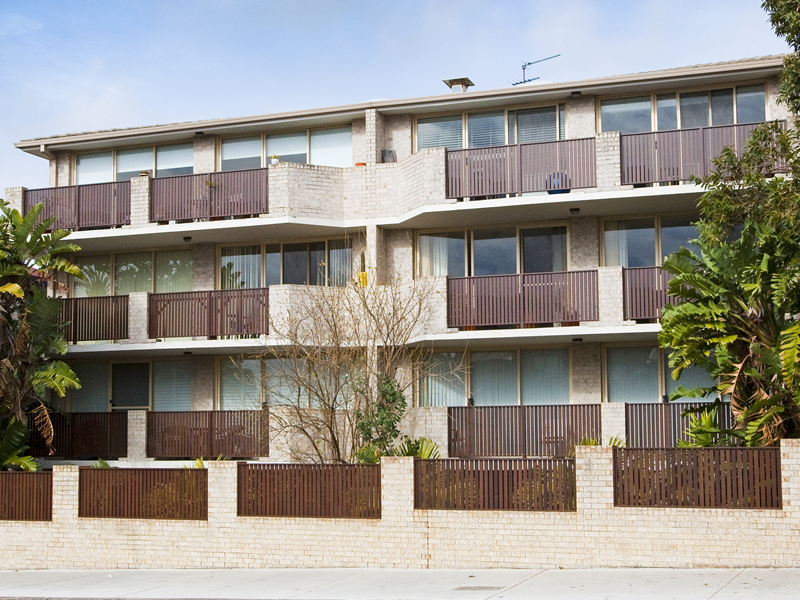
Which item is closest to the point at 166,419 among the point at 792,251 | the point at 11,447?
the point at 11,447

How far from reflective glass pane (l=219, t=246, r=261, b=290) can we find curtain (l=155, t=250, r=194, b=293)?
898 mm

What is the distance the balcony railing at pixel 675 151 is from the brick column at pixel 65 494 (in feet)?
41.2

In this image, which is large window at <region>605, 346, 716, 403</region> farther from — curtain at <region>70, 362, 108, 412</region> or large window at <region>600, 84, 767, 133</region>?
curtain at <region>70, 362, 108, 412</region>

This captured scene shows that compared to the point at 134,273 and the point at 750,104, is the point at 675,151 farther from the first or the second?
the point at 134,273

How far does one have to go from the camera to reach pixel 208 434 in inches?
922

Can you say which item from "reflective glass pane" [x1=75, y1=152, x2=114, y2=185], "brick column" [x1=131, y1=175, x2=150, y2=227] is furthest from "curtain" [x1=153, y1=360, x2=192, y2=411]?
"reflective glass pane" [x1=75, y1=152, x2=114, y2=185]

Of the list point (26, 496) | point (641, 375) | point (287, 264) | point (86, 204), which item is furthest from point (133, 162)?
point (641, 375)

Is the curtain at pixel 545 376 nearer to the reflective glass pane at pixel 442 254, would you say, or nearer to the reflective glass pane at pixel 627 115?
the reflective glass pane at pixel 442 254

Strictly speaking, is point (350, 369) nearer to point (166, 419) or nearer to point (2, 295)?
point (166, 419)

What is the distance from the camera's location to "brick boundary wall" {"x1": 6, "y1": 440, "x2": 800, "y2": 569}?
15.5 metres

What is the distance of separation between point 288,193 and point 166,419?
6025 mm

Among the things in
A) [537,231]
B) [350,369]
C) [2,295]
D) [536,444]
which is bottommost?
[536,444]

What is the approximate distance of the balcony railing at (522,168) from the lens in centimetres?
2164

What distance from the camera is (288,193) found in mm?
23281
